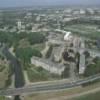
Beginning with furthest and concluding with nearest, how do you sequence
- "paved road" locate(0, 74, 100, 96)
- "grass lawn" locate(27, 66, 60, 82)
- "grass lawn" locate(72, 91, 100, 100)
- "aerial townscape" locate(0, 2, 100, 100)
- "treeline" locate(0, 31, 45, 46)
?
"treeline" locate(0, 31, 45, 46) → "grass lawn" locate(27, 66, 60, 82) → "paved road" locate(0, 74, 100, 96) → "aerial townscape" locate(0, 2, 100, 100) → "grass lawn" locate(72, 91, 100, 100)

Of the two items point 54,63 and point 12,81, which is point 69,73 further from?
point 12,81

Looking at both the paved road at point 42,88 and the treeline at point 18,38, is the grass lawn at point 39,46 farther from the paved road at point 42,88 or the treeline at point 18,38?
the paved road at point 42,88

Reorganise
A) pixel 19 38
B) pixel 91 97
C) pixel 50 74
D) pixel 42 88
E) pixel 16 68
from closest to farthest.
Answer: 1. pixel 91 97
2. pixel 42 88
3. pixel 50 74
4. pixel 16 68
5. pixel 19 38

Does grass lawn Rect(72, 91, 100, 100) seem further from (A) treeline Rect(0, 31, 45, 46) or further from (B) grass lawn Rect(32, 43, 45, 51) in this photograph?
(A) treeline Rect(0, 31, 45, 46)

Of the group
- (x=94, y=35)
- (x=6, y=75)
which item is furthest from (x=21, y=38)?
(x=6, y=75)

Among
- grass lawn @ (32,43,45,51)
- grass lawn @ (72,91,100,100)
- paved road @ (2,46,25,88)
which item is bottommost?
paved road @ (2,46,25,88)

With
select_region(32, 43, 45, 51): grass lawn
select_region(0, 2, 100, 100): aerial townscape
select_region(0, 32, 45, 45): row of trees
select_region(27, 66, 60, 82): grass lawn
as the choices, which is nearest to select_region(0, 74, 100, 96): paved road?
select_region(0, 2, 100, 100): aerial townscape

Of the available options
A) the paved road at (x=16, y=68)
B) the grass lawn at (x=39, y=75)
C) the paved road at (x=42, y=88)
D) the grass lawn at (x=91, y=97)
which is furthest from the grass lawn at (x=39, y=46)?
the grass lawn at (x=91, y=97)

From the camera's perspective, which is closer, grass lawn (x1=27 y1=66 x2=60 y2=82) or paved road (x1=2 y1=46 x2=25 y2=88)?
paved road (x1=2 y1=46 x2=25 y2=88)

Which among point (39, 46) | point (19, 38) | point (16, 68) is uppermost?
point (39, 46)

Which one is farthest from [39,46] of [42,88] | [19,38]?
[42,88]

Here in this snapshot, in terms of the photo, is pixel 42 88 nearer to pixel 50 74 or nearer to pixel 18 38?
pixel 50 74
